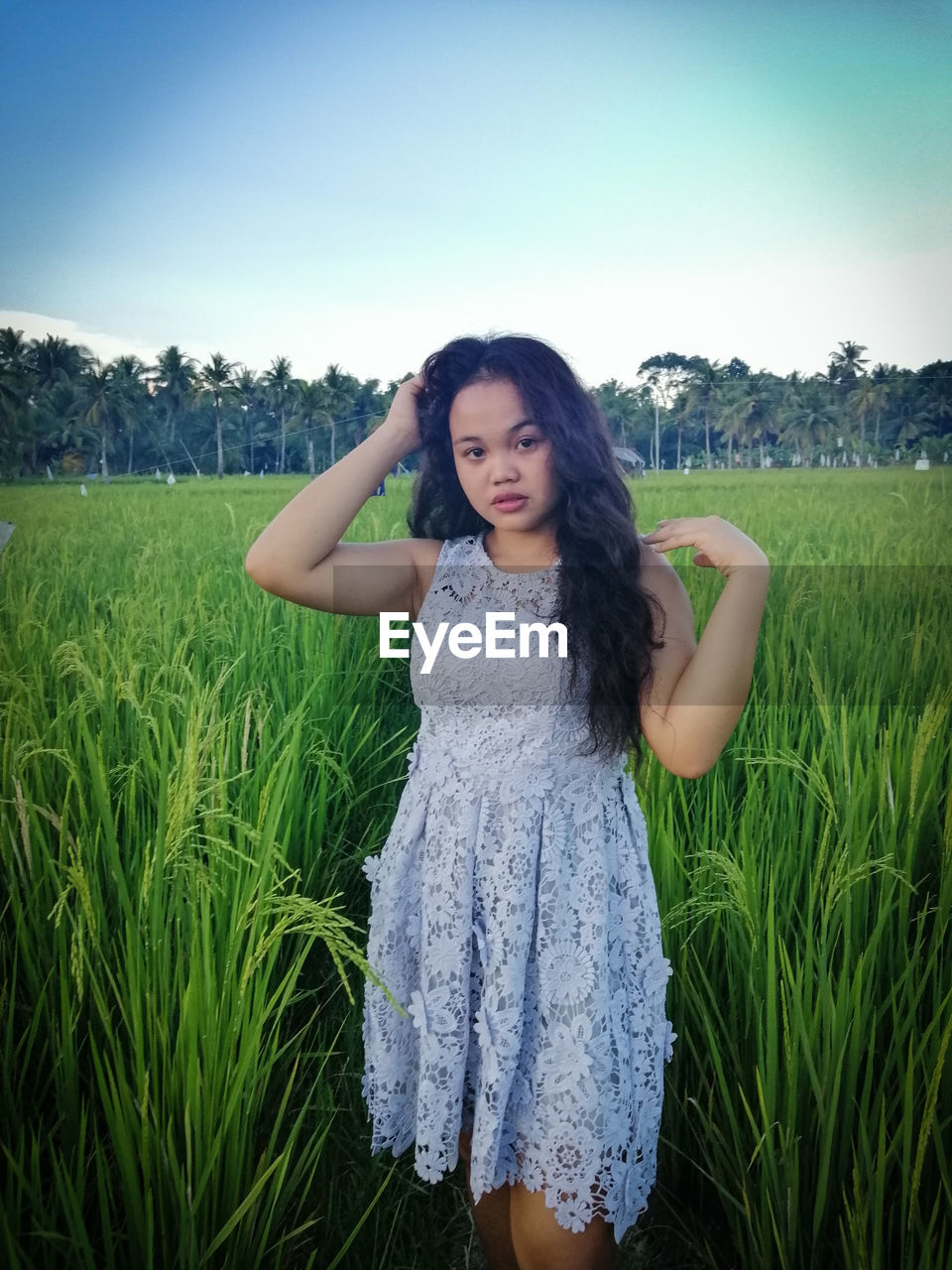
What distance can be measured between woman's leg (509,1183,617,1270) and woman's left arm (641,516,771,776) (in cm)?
41

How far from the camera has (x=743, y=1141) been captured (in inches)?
32.0

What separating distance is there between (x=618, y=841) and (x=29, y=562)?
93 centimetres

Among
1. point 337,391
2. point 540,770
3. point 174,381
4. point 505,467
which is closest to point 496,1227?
point 540,770

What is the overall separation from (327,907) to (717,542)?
62 cm

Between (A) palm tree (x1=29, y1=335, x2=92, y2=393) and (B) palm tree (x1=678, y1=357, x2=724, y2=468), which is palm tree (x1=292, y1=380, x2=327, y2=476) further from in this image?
(B) palm tree (x1=678, y1=357, x2=724, y2=468)

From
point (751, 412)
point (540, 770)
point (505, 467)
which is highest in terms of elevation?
point (751, 412)

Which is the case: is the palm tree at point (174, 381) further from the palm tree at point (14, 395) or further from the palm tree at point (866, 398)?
the palm tree at point (866, 398)

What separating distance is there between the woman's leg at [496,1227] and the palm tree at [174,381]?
102 centimetres

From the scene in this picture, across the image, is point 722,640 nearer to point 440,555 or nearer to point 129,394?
point 440,555

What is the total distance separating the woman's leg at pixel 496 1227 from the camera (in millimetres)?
799

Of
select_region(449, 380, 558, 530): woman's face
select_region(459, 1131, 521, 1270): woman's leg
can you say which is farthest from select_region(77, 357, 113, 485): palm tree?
select_region(459, 1131, 521, 1270): woman's leg

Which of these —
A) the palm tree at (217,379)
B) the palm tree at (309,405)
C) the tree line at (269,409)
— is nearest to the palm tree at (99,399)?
the tree line at (269,409)

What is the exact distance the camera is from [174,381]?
1.20 metres

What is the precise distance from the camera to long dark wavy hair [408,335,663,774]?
0.72 meters
